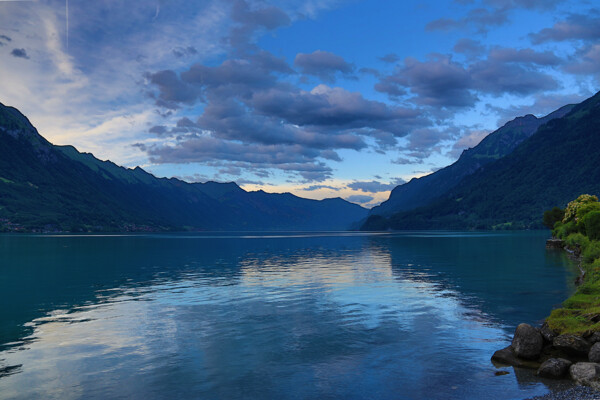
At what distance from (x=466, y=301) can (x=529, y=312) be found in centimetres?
797

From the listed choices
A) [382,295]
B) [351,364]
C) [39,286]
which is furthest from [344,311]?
[39,286]

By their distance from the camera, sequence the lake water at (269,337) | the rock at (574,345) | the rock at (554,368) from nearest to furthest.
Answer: the lake water at (269,337), the rock at (554,368), the rock at (574,345)

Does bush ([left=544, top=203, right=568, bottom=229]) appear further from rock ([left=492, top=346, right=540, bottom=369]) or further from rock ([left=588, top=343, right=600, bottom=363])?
rock ([left=588, top=343, right=600, bottom=363])

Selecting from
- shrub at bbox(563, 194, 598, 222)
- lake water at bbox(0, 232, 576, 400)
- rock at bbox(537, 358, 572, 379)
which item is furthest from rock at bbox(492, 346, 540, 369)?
shrub at bbox(563, 194, 598, 222)

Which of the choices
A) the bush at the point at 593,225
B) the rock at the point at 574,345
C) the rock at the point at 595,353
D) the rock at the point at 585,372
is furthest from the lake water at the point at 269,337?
the bush at the point at 593,225

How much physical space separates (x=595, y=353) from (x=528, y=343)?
11.3 ft

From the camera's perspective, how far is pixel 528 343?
27.2m

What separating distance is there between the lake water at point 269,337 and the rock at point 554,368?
0.77 m

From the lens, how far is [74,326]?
3906 centimetres

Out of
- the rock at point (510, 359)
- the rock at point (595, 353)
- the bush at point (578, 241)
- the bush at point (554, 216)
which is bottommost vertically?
the rock at point (510, 359)

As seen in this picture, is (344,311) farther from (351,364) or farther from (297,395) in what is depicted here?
(297,395)

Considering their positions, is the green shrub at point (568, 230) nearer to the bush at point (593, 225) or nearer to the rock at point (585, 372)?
the bush at point (593, 225)

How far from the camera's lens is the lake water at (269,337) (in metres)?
24.0

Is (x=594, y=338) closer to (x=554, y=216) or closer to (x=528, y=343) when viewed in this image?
(x=528, y=343)
